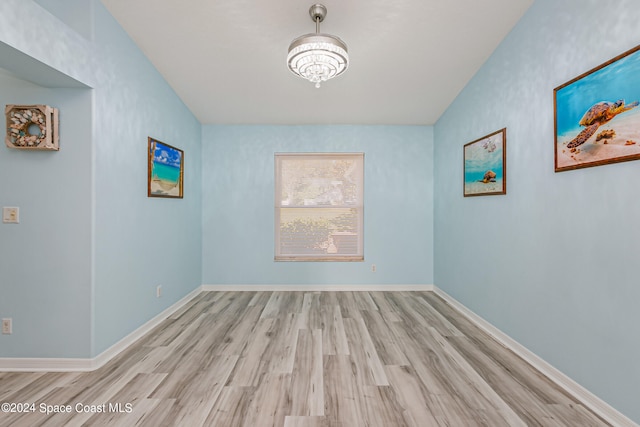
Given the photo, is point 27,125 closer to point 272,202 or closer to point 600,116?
point 272,202

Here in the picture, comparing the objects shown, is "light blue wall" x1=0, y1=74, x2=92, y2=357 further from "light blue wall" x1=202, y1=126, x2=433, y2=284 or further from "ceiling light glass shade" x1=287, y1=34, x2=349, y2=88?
"light blue wall" x1=202, y1=126, x2=433, y2=284

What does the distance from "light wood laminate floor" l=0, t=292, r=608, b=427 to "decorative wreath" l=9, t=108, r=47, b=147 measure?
1736 mm

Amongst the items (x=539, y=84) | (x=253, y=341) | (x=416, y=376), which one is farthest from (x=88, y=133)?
(x=539, y=84)

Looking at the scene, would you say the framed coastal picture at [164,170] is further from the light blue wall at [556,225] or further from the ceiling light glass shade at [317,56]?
Answer: the light blue wall at [556,225]

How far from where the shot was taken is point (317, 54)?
2184 mm

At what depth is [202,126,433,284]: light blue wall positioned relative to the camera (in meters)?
4.40

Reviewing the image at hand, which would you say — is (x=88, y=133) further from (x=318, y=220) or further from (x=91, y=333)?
(x=318, y=220)

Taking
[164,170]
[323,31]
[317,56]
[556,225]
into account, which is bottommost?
[556,225]

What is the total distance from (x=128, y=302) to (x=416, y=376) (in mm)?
2576

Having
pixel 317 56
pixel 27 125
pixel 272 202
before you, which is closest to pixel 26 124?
pixel 27 125

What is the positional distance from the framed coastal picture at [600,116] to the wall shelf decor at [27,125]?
3730 mm

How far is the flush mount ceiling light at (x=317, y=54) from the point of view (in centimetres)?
214

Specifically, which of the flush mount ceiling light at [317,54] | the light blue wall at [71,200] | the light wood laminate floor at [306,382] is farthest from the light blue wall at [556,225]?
the light blue wall at [71,200]

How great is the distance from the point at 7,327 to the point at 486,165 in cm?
443
